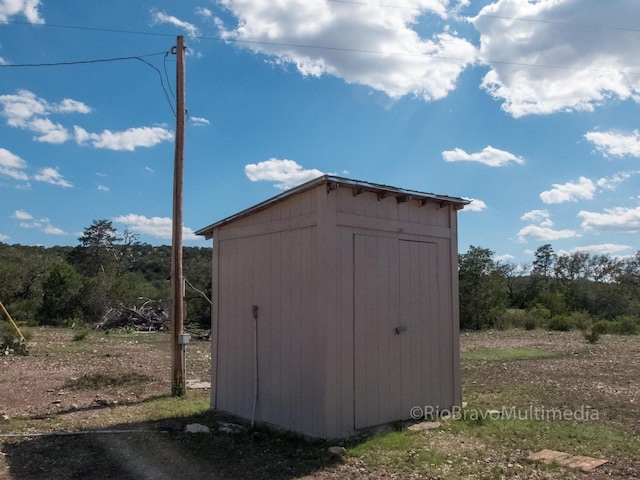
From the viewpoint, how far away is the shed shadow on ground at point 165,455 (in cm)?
505

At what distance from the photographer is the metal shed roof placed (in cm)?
619

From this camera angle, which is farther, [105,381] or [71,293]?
[71,293]

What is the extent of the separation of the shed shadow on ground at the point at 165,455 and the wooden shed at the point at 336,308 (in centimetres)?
53

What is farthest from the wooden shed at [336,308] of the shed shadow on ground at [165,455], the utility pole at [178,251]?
the utility pole at [178,251]

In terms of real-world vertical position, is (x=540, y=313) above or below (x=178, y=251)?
below

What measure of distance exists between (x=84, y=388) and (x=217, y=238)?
12.6 ft

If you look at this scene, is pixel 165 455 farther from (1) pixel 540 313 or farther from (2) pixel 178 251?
(1) pixel 540 313

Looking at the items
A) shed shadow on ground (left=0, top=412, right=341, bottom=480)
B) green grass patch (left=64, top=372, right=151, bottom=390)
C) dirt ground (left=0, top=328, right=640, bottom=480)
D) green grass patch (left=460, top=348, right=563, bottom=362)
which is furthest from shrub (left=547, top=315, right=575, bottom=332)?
shed shadow on ground (left=0, top=412, right=341, bottom=480)

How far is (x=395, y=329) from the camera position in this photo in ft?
22.2

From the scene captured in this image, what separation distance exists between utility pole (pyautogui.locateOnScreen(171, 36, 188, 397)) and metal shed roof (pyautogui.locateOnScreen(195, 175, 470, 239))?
1464 millimetres

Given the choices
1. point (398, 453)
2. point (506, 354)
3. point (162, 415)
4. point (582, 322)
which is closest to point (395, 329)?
point (398, 453)

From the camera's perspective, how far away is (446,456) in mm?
5387

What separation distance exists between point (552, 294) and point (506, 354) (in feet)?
71.9

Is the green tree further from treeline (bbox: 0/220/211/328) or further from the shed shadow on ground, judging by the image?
the shed shadow on ground
